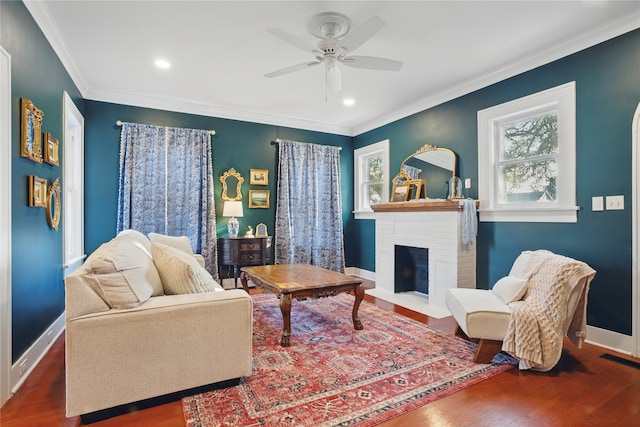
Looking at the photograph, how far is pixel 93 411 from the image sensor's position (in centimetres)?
176

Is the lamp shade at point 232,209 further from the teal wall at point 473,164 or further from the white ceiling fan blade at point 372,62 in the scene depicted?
the white ceiling fan blade at point 372,62

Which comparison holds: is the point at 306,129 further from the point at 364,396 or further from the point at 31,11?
the point at 364,396

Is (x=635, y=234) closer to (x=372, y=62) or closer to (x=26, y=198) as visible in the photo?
(x=372, y=62)

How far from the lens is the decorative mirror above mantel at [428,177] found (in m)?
4.18

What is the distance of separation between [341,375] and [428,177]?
306 centimetres

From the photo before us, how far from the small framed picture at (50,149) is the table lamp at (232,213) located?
2067 millimetres

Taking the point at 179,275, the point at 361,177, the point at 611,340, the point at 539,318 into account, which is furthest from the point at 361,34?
the point at 361,177

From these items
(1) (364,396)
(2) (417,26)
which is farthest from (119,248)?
(2) (417,26)

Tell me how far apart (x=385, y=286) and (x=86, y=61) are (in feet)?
14.6

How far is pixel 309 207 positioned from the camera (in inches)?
220

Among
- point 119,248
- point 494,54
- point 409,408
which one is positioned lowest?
point 409,408

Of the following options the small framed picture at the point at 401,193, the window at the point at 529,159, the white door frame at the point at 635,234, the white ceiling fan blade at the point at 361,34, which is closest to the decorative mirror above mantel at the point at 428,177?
the small framed picture at the point at 401,193

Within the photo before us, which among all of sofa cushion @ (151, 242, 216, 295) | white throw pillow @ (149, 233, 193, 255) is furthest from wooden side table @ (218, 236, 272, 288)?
sofa cushion @ (151, 242, 216, 295)

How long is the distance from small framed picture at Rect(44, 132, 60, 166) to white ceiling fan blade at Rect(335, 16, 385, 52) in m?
2.46
